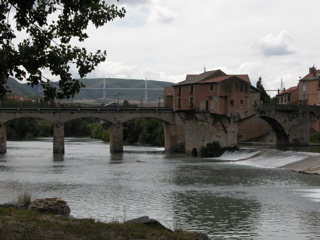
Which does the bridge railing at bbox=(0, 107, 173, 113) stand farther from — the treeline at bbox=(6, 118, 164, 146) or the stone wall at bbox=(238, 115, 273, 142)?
the treeline at bbox=(6, 118, 164, 146)

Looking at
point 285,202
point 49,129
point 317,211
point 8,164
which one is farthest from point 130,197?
point 49,129

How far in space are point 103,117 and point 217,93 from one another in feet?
55.6

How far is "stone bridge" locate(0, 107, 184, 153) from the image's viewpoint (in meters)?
64.8

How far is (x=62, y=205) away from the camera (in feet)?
60.7

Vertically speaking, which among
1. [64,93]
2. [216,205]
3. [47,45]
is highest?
[47,45]

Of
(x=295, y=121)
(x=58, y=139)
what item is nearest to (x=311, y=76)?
(x=295, y=121)

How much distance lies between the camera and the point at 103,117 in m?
67.2

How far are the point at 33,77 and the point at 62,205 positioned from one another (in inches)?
234

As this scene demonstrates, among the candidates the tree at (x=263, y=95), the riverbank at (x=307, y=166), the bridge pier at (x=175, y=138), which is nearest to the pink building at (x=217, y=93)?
the bridge pier at (x=175, y=138)

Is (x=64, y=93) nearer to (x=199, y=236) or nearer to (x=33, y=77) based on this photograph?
(x=33, y=77)

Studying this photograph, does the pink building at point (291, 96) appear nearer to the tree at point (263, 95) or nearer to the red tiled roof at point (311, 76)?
the tree at point (263, 95)

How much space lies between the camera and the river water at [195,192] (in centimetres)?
2008

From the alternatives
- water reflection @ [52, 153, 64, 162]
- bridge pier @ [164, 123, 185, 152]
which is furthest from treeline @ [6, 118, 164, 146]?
water reflection @ [52, 153, 64, 162]

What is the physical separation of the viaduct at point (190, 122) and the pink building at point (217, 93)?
2.91 feet
